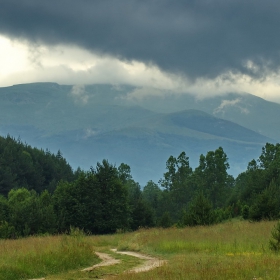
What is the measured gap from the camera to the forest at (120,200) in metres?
45.0

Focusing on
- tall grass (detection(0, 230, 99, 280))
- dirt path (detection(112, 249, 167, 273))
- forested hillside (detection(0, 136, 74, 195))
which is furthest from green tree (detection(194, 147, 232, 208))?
tall grass (detection(0, 230, 99, 280))

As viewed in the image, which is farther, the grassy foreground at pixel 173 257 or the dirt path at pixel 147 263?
the dirt path at pixel 147 263

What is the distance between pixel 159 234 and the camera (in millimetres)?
30438

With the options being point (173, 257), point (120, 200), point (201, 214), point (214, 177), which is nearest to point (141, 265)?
point (173, 257)

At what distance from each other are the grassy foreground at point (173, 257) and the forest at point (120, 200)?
11278 mm

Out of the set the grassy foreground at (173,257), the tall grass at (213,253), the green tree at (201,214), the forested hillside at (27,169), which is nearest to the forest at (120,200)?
the green tree at (201,214)

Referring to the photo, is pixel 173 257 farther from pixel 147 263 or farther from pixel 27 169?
pixel 27 169

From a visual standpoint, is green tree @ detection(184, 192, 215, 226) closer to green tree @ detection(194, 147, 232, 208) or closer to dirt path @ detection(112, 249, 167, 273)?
dirt path @ detection(112, 249, 167, 273)

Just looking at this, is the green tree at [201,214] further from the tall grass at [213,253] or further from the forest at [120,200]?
the tall grass at [213,253]

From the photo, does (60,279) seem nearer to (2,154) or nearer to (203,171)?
(203,171)

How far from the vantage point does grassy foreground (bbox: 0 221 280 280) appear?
15.3 meters

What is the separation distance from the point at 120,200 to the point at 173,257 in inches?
1454

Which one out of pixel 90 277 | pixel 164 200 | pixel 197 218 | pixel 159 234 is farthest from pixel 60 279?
pixel 164 200

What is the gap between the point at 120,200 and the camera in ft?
191
